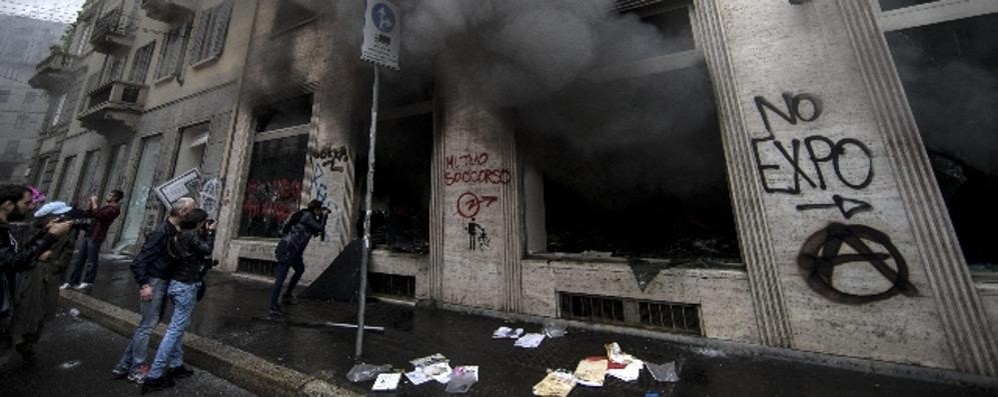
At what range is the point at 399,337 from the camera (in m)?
3.99

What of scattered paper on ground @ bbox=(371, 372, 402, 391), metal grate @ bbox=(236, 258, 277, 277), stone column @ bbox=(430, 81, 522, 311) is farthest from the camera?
metal grate @ bbox=(236, 258, 277, 277)

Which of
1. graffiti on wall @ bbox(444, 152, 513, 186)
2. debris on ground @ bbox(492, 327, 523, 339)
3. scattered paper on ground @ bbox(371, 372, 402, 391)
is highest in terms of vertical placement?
graffiti on wall @ bbox(444, 152, 513, 186)

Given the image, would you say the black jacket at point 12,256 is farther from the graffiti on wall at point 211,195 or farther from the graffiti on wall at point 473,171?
the graffiti on wall at point 211,195

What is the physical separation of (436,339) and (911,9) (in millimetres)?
5108

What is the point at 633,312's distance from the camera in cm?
396

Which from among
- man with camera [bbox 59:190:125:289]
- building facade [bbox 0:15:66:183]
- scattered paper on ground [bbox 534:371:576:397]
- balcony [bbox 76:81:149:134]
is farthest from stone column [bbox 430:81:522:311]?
building facade [bbox 0:15:66:183]

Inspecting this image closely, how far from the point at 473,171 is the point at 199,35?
10.2 m

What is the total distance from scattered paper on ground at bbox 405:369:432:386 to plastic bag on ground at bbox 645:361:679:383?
5.72 ft

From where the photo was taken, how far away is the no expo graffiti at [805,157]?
123 inches

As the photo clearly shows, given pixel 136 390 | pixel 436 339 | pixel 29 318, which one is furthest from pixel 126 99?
pixel 436 339

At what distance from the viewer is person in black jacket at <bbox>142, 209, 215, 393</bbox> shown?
9.72 feet

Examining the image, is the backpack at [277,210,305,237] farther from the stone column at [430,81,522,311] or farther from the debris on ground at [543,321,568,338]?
the debris on ground at [543,321,568,338]

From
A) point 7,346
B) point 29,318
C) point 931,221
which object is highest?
point 931,221

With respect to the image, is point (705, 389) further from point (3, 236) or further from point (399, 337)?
point (3, 236)
